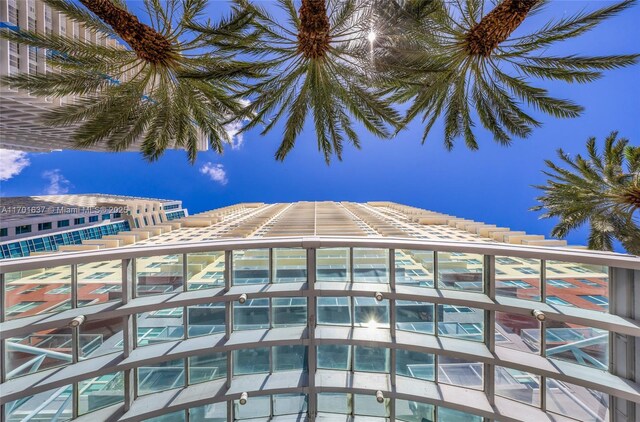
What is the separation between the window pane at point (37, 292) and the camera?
6648mm

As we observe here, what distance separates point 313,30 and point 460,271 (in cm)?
763

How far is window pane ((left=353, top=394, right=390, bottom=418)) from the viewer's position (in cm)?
868

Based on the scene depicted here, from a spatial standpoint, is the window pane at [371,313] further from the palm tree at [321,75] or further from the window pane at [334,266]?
the palm tree at [321,75]

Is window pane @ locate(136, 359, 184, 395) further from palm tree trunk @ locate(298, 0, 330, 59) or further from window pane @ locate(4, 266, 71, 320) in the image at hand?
palm tree trunk @ locate(298, 0, 330, 59)

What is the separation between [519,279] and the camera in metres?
8.10

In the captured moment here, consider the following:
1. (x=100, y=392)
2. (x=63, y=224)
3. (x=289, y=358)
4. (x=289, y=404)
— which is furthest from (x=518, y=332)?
(x=63, y=224)

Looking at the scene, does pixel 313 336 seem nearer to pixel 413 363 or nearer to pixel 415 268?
pixel 413 363

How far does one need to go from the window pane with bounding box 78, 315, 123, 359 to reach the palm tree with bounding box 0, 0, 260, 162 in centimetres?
474

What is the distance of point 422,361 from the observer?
856 centimetres

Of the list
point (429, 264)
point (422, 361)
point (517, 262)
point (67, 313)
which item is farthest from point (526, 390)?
point (67, 313)

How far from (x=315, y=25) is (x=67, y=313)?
8810mm

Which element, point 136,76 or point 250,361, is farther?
point 250,361

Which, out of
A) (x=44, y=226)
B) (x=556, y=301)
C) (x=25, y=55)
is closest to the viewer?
(x=556, y=301)

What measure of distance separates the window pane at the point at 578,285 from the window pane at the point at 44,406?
12.7 metres
